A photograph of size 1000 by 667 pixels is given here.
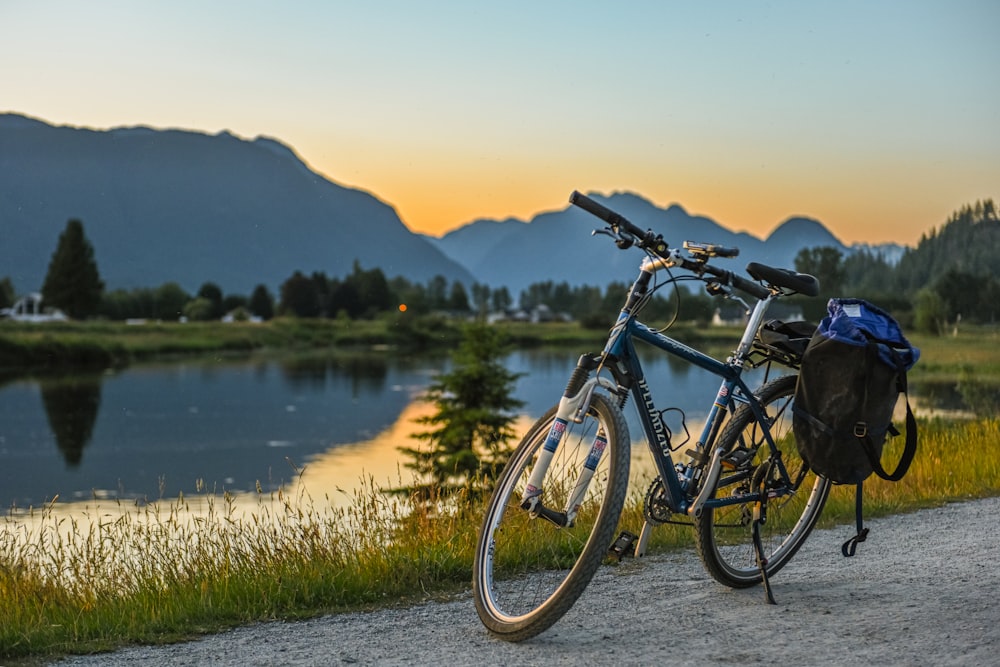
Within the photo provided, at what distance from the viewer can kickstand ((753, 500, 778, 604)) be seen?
478 cm

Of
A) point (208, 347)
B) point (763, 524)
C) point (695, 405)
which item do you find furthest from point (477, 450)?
point (208, 347)

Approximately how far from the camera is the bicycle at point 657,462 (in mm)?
4160

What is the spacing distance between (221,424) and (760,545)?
2267 inches

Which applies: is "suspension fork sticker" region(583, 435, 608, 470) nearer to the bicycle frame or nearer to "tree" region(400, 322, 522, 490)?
the bicycle frame

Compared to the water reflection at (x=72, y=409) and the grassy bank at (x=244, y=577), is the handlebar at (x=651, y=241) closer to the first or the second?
the grassy bank at (x=244, y=577)

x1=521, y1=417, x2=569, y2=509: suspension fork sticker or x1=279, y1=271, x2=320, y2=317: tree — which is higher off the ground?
x1=279, y1=271, x2=320, y2=317: tree

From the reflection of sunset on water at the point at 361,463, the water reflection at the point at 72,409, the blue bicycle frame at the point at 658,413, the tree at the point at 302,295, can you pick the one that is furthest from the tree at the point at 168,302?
the blue bicycle frame at the point at 658,413

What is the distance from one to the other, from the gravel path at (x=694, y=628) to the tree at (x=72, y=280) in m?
124

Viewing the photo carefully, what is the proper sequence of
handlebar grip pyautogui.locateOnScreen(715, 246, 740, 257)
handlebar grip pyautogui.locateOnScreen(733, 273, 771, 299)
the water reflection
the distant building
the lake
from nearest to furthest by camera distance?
handlebar grip pyautogui.locateOnScreen(715, 246, 740, 257) < handlebar grip pyautogui.locateOnScreen(733, 273, 771, 299) < the lake < the water reflection < the distant building

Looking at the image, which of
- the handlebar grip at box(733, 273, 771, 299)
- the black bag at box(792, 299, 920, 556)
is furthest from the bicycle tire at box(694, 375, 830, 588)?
the handlebar grip at box(733, 273, 771, 299)

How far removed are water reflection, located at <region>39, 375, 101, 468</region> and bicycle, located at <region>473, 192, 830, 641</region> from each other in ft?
145

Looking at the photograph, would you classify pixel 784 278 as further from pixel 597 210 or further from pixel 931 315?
pixel 931 315

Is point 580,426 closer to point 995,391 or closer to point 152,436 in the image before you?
point 995,391

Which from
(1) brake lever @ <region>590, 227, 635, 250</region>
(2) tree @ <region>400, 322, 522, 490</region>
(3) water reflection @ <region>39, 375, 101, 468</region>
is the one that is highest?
(1) brake lever @ <region>590, 227, 635, 250</region>
